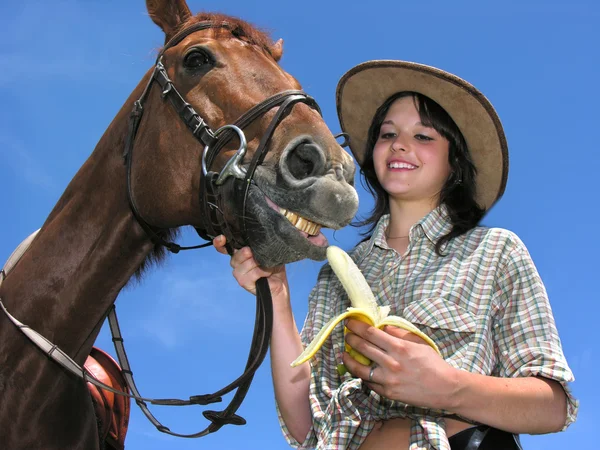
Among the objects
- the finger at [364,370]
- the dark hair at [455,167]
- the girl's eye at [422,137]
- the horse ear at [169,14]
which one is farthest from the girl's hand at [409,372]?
the horse ear at [169,14]

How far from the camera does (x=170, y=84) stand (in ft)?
Result: 9.57

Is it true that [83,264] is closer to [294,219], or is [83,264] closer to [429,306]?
[294,219]

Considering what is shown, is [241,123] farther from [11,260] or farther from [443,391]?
[11,260]

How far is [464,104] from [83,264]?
6.93 ft

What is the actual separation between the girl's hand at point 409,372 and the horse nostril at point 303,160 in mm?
669

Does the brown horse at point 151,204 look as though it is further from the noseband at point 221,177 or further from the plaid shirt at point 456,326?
the plaid shirt at point 456,326

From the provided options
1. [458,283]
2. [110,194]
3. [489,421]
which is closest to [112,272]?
[110,194]

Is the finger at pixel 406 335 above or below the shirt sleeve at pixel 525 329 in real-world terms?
below

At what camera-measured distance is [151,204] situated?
2.89 m

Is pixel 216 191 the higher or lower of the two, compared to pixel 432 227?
lower

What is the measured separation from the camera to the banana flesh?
2.06 meters

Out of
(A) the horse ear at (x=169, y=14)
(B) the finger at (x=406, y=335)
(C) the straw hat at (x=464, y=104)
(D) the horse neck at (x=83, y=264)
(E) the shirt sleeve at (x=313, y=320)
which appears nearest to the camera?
(B) the finger at (x=406, y=335)

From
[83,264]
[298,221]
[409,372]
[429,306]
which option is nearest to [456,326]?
[429,306]

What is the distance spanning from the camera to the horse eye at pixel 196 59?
9.34 ft
